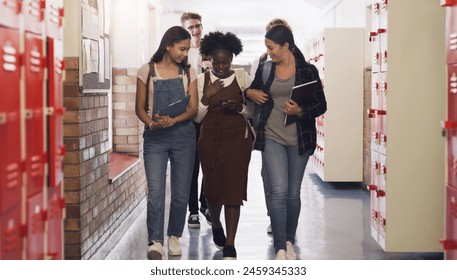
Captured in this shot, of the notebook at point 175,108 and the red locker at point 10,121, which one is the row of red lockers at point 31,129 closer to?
the red locker at point 10,121

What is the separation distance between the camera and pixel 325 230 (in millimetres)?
5254

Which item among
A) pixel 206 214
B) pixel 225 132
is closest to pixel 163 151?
pixel 225 132

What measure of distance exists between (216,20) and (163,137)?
1237 centimetres

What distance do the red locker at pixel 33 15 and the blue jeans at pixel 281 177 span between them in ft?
6.28

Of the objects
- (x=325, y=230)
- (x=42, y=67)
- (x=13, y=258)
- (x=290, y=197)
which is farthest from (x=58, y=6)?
(x=325, y=230)

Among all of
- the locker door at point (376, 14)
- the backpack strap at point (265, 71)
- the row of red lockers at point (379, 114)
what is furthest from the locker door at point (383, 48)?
the backpack strap at point (265, 71)

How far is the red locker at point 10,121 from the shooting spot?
2064 millimetres

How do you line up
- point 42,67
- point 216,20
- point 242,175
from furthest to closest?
point 216,20 → point 242,175 → point 42,67

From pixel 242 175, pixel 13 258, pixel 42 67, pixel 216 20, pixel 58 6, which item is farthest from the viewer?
pixel 216 20

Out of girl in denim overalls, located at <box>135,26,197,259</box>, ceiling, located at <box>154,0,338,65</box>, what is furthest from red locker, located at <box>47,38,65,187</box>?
ceiling, located at <box>154,0,338,65</box>

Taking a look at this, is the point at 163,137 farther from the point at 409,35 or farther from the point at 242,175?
the point at 409,35

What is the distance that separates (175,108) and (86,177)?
2.19 ft

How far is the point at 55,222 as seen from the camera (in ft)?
8.95

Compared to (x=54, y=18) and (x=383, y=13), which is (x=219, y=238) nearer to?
(x=383, y=13)
